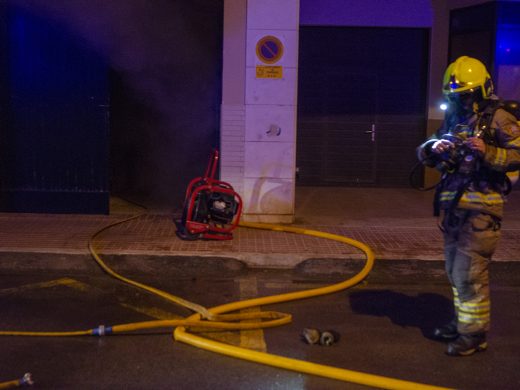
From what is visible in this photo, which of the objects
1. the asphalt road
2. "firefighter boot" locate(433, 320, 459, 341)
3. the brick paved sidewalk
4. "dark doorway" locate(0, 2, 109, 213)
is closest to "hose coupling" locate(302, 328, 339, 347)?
the asphalt road

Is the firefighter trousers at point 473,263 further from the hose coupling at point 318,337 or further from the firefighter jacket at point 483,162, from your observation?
the hose coupling at point 318,337

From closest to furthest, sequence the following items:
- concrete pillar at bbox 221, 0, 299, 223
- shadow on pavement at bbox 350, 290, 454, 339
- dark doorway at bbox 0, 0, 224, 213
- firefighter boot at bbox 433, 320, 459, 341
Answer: firefighter boot at bbox 433, 320, 459, 341 < shadow on pavement at bbox 350, 290, 454, 339 < concrete pillar at bbox 221, 0, 299, 223 < dark doorway at bbox 0, 0, 224, 213

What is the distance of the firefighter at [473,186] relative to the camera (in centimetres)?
486

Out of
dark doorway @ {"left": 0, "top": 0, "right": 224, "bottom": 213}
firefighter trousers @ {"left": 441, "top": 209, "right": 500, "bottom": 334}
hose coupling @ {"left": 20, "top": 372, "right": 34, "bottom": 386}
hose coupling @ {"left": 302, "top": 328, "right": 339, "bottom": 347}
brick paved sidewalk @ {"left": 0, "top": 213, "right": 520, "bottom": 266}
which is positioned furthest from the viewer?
dark doorway @ {"left": 0, "top": 0, "right": 224, "bottom": 213}

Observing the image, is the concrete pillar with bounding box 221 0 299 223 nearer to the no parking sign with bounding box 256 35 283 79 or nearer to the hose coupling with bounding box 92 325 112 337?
the no parking sign with bounding box 256 35 283 79

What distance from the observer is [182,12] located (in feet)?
31.3

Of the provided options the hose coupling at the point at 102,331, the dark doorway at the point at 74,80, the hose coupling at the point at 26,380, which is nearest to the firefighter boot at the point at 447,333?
the hose coupling at the point at 102,331

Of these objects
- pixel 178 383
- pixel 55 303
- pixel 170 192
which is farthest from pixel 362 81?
pixel 178 383

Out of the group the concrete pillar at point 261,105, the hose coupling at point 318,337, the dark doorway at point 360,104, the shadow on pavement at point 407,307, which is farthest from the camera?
the dark doorway at point 360,104

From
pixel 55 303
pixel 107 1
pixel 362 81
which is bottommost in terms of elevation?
pixel 55 303

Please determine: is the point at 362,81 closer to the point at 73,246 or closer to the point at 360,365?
the point at 73,246

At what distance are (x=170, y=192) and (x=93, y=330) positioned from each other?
18.1 ft

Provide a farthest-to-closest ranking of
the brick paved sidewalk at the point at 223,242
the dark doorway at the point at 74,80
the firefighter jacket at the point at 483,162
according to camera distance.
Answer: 1. the dark doorway at the point at 74,80
2. the brick paved sidewalk at the point at 223,242
3. the firefighter jacket at the point at 483,162

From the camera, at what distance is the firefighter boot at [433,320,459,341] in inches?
207
